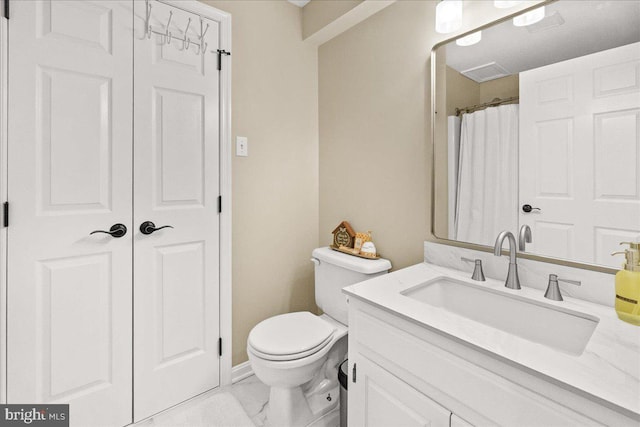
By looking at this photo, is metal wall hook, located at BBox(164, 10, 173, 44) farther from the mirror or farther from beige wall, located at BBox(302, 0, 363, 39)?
the mirror

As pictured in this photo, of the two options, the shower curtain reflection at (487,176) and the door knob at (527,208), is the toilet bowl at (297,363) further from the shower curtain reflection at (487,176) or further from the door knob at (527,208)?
the door knob at (527,208)

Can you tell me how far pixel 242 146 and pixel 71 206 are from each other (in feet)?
2.85

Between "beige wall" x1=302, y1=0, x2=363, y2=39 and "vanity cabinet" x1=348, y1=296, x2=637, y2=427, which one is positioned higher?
"beige wall" x1=302, y1=0, x2=363, y2=39

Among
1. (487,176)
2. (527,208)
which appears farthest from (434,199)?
(527,208)

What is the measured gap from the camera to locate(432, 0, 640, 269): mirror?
100cm

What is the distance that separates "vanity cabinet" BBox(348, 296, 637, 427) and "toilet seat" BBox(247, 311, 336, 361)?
0.31m

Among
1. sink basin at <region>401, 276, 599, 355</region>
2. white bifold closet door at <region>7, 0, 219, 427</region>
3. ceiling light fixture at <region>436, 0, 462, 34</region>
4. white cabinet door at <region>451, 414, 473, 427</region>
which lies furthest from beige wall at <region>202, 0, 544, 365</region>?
white cabinet door at <region>451, 414, 473, 427</region>

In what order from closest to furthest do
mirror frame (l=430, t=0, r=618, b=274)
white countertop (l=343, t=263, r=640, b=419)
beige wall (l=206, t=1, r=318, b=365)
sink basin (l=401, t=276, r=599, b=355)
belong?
white countertop (l=343, t=263, r=640, b=419) < sink basin (l=401, t=276, r=599, b=355) < mirror frame (l=430, t=0, r=618, b=274) < beige wall (l=206, t=1, r=318, b=365)

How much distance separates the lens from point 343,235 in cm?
194

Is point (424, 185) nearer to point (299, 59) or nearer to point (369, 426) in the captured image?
point (369, 426)

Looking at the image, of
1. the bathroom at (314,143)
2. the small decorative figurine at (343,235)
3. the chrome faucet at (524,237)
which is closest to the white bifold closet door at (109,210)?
the bathroom at (314,143)

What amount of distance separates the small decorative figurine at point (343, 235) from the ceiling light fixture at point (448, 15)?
110cm

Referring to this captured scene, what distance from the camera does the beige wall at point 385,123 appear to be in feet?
5.16

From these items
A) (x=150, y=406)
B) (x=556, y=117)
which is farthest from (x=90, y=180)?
(x=556, y=117)
